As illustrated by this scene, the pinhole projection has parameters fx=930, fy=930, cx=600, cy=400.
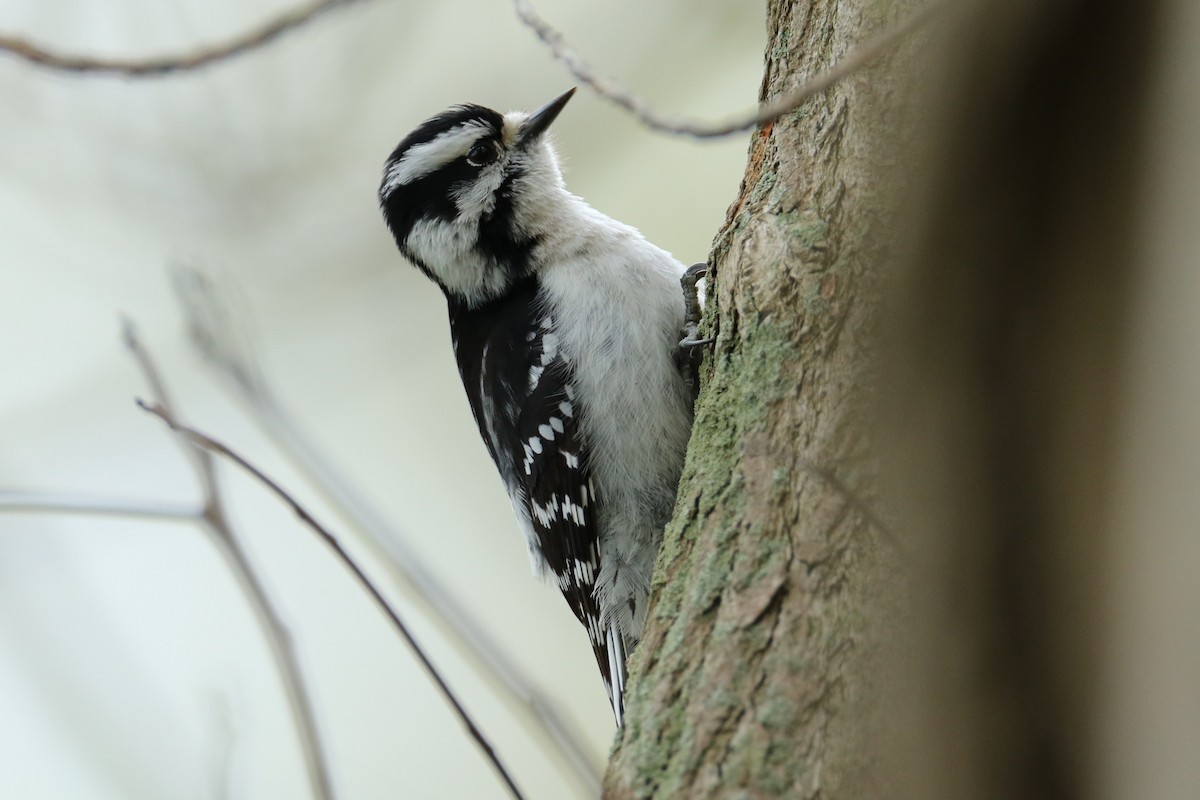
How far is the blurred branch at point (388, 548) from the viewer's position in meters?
1.97

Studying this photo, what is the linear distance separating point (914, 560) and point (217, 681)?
10.0 ft

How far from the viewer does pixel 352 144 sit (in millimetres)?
3369

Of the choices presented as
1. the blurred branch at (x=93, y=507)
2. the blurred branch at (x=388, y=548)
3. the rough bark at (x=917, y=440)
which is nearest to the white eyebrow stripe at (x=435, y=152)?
the blurred branch at (x=388, y=548)

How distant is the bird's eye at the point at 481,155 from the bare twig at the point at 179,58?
1483 millimetres

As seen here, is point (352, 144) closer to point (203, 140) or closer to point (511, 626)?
point (203, 140)

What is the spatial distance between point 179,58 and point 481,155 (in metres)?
1.53

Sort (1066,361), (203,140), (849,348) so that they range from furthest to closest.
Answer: (203,140) → (849,348) → (1066,361)

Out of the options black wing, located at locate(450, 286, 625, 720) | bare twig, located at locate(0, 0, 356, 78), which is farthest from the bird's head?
bare twig, located at locate(0, 0, 356, 78)

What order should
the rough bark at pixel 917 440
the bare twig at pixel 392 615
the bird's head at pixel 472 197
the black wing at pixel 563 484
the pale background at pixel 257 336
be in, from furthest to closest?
the pale background at pixel 257 336
the bird's head at pixel 472 197
the black wing at pixel 563 484
the bare twig at pixel 392 615
the rough bark at pixel 917 440

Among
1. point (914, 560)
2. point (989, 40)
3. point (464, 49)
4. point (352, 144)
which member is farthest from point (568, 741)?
point (464, 49)

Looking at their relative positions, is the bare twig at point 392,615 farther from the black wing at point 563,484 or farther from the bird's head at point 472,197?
the bird's head at point 472,197

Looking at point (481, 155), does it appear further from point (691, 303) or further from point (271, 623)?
point (271, 623)

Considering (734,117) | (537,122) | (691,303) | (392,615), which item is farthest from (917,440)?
(537,122)

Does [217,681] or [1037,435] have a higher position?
[217,681]
